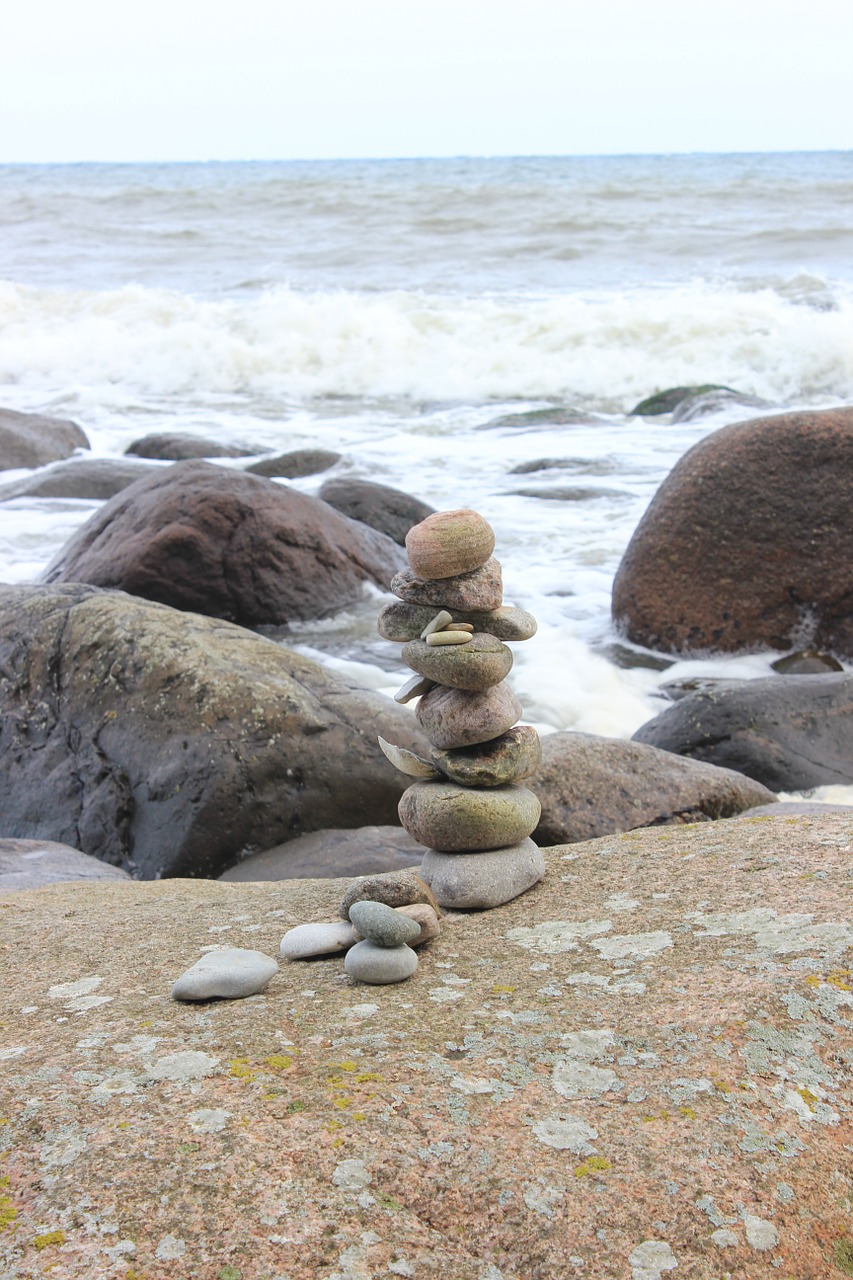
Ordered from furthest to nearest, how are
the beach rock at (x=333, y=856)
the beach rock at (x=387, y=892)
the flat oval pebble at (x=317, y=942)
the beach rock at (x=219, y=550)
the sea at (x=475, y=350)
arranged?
the sea at (x=475, y=350)
the beach rock at (x=219, y=550)
the beach rock at (x=333, y=856)
the beach rock at (x=387, y=892)
the flat oval pebble at (x=317, y=942)

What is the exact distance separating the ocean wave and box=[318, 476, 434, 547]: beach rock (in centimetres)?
626

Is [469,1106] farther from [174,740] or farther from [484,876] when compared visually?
[174,740]

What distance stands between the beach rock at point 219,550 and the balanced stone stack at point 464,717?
3.86m

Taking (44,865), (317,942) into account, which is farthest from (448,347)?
(317,942)

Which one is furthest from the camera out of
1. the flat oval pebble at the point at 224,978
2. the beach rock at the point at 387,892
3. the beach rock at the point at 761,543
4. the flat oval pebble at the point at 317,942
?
the beach rock at the point at 761,543

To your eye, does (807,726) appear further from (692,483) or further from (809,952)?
(809,952)

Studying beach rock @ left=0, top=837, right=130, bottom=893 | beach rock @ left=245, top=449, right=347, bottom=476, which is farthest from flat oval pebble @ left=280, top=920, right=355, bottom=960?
beach rock @ left=245, top=449, right=347, bottom=476

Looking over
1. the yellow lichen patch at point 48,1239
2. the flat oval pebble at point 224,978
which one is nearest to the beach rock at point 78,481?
the flat oval pebble at point 224,978

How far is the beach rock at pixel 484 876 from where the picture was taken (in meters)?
2.61

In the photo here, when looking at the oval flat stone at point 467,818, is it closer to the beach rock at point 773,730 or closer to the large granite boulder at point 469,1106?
the large granite boulder at point 469,1106

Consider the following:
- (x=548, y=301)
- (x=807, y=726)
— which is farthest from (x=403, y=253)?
(x=807, y=726)

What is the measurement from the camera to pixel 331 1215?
4.90ft

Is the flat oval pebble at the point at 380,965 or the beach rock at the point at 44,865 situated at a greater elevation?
the flat oval pebble at the point at 380,965

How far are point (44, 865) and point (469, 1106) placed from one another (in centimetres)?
237
